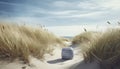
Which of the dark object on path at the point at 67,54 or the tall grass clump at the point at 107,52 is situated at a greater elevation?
the tall grass clump at the point at 107,52

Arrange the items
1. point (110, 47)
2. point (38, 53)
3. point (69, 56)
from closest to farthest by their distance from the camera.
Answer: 1. point (110, 47)
2. point (38, 53)
3. point (69, 56)

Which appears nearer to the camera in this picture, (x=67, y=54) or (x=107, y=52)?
(x=107, y=52)

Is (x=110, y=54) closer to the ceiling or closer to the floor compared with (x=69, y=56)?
closer to the ceiling

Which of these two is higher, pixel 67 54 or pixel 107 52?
pixel 107 52

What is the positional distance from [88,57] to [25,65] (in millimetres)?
1231

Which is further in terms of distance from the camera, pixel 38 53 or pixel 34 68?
pixel 38 53

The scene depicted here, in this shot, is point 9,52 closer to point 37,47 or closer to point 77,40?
point 37,47

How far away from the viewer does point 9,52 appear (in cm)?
361

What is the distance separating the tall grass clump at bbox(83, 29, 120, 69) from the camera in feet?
10.8

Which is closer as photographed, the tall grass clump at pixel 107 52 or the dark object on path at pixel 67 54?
the tall grass clump at pixel 107 52

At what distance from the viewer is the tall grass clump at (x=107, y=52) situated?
3.29m

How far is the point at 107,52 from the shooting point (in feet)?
11.3

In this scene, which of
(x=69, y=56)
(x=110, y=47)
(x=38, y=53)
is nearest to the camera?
(x=110, y=47)

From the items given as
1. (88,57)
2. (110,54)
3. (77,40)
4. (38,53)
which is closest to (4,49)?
(38,53)
